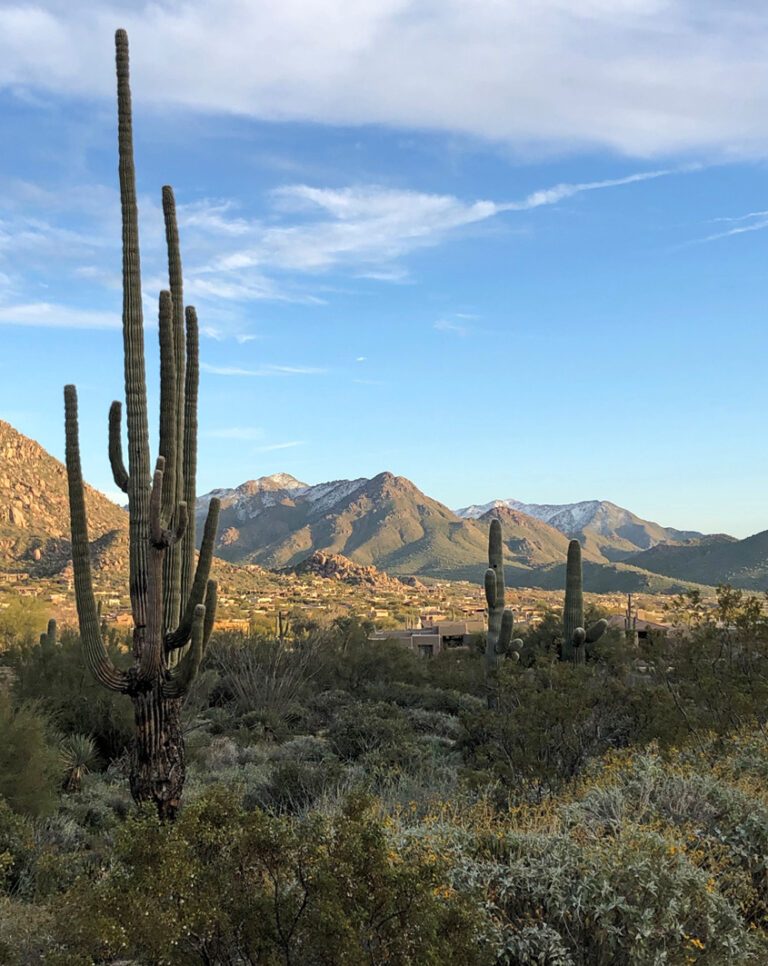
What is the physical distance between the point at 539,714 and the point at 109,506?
82410 mm

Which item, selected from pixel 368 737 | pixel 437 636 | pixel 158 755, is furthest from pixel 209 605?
pixel 437 636

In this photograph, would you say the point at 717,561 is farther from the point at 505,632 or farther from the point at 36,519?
the point at 505,632

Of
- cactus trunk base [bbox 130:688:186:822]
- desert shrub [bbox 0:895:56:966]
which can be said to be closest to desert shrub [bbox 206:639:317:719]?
cactus trunk base [bbox 130:688:186:822]

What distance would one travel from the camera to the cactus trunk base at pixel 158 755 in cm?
792

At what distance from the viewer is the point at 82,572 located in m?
8.38

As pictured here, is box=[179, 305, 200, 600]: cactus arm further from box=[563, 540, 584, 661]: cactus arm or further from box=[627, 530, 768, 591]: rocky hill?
box=[627, 530, 768, 591]: rocky hill

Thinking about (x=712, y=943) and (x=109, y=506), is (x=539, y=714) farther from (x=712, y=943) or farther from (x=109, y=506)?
(x=109, y=506)

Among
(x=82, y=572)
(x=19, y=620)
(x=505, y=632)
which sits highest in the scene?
(x=82, y=572)

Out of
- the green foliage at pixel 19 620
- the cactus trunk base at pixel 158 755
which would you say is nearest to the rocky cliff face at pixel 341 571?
the green foliage at pixel 19 620

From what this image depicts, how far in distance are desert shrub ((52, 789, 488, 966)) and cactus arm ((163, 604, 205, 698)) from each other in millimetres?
3399

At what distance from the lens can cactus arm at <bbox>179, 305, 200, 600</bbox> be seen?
9102 mm

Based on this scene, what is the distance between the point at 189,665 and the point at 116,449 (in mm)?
2462

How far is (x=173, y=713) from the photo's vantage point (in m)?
8.16

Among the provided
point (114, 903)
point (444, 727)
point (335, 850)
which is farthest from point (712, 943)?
point (444, 727)
